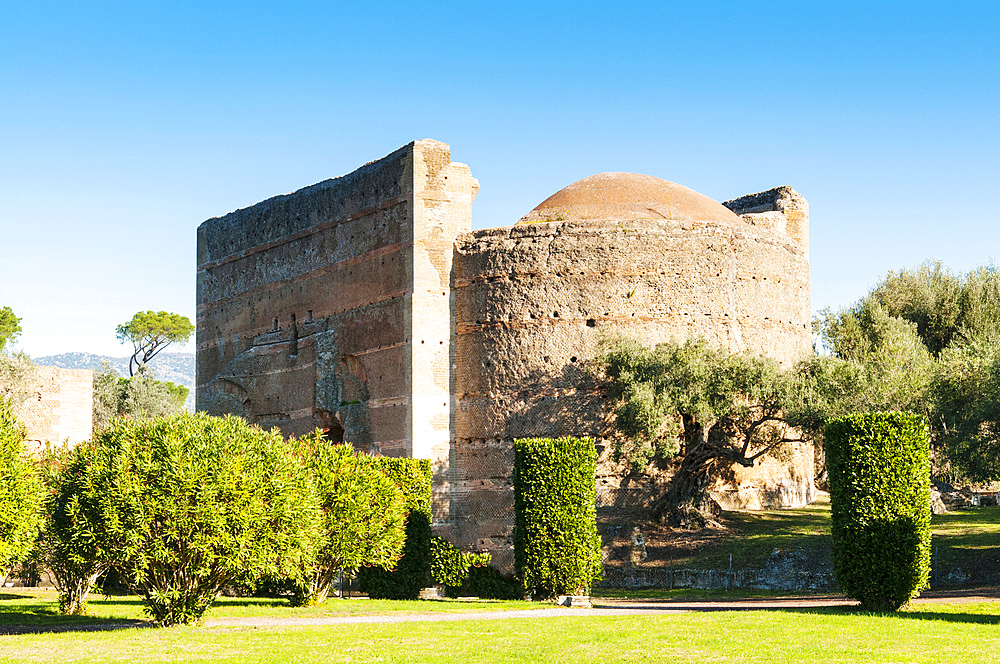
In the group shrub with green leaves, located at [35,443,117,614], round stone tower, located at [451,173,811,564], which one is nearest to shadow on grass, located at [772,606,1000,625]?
round stone tower, located at [451,173,811,564]

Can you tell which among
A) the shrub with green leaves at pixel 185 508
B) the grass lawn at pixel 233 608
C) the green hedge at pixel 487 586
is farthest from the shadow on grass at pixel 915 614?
the shrub with green leaves at pixel 185 508

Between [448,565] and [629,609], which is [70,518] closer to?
[448,565]

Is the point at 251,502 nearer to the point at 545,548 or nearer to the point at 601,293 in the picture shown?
the point at 545,548

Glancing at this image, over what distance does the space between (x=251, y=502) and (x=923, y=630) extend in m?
9.90

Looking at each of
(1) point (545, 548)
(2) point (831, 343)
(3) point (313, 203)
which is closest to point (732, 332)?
(2) point (831, 343)

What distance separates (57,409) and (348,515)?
38.5ft

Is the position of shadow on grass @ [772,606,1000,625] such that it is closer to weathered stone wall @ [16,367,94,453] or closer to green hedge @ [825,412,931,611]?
green hedge @ [825,412,931,611]

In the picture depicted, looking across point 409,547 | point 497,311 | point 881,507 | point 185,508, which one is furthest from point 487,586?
point 185,508

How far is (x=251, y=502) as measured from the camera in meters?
17.5

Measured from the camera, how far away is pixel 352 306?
32.0 meters

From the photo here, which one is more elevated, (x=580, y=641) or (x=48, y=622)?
(x=580, y=641)

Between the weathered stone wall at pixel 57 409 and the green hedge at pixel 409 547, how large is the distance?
10.2 metres

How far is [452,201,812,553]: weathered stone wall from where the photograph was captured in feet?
95.8

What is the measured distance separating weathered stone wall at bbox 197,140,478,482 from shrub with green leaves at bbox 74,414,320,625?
36.0ft
